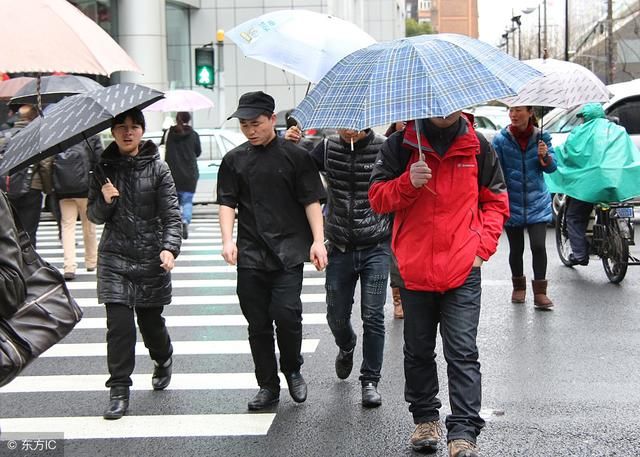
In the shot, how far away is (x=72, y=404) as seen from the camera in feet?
20.3

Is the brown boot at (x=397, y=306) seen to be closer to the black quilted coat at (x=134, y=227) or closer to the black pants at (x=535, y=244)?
the black pants at (x=535, y=244)

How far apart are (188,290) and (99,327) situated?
1960 mm

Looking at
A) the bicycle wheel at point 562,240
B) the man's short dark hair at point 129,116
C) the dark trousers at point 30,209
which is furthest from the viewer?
the bicycle wheel at point 562,240

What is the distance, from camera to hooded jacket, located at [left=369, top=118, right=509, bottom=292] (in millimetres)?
4766

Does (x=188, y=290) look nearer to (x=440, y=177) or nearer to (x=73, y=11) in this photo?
(x=73, y=11)

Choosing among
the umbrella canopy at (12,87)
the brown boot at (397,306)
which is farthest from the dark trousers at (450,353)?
the umbrella canopy at (12,87)

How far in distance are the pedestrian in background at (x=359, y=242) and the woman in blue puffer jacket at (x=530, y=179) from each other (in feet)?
9.62

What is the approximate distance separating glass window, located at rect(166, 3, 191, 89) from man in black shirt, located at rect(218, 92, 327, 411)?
2609 centimetres

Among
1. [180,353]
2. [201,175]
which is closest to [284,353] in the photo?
[180,353]

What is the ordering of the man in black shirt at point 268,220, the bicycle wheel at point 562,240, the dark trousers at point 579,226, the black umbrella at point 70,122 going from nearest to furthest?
the black umbrella at point 70,122, the man in black shirt at point 268,220, the dark trousers at point 579,226, the bicycle wheel at point 562,240

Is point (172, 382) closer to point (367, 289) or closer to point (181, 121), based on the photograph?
point (367, 289)

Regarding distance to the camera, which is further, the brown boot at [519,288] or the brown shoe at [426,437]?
the brown boot at [519,288]

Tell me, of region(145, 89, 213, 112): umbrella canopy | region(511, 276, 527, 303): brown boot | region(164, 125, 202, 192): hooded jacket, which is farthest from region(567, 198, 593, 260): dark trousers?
region(145, 89, 213, 112): umbrella canopy

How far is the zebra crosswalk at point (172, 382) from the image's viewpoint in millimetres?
5656
